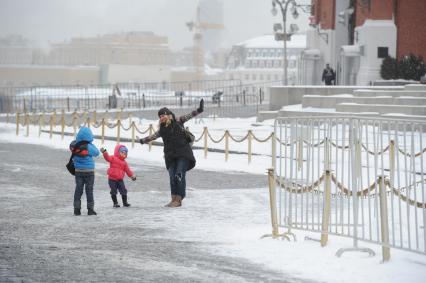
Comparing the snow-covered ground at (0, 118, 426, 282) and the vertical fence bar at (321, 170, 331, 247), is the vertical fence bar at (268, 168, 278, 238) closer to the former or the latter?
the snow-covered ground at (0, 118, 426, 282)

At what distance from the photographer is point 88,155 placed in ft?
46.6

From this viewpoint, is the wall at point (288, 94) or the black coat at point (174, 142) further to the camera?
the wall at point (288, 94)

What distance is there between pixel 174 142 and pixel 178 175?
0.53m

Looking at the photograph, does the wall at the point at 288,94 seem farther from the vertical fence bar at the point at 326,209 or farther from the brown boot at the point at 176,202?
the vertical fence bar at the point at 326,209

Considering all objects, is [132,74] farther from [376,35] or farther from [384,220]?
[384,220]

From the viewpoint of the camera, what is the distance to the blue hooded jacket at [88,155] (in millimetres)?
14164

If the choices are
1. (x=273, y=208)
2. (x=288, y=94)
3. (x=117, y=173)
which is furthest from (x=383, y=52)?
(x=273, y=208)

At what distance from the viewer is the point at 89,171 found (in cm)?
1427

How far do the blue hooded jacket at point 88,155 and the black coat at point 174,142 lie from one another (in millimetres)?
1336

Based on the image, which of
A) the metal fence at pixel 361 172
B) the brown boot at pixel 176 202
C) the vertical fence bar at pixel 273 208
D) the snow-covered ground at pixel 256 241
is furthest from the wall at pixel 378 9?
the vertical fence bar at pixel 273 208

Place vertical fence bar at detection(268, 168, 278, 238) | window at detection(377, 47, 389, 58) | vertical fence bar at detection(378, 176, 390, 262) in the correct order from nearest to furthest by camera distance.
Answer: vertical fence bar at detection(378, 176, 390, 262) < vertical fence bar at detection(268, 168, 278, 238) < window at detection(377, 47, 389, 58)

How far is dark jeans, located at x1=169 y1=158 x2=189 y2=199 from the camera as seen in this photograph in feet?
49.3

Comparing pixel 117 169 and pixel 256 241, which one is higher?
pixel 117 169

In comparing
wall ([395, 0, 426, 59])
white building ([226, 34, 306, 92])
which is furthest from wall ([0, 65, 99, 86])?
wall ([395, 0, 426, 59])
